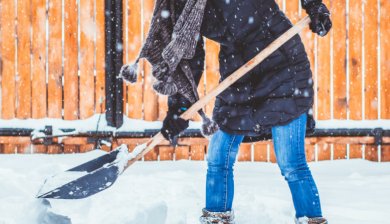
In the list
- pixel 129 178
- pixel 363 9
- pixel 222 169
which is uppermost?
pixel 363 9

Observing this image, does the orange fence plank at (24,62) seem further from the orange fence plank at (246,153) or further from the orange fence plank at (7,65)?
the orange fence plank at (246,153)

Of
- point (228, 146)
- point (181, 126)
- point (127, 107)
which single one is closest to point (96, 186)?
point (181, 126)

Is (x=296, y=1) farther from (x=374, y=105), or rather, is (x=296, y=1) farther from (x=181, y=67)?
(x=181, y=67)

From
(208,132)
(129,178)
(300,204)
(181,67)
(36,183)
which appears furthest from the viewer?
(129,178)

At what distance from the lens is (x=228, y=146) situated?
231 centimetres

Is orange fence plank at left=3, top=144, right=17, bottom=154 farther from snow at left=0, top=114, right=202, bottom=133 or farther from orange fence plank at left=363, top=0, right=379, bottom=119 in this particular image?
orange fence plank at left=363, top=0, right=379, bottom=119

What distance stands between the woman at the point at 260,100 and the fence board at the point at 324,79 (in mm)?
2133

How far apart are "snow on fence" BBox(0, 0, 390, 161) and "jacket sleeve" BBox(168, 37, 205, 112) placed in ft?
5.93

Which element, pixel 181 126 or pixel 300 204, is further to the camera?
pixel 181 126

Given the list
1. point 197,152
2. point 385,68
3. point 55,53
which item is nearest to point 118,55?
point 55,53

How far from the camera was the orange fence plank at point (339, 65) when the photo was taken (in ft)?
14.0

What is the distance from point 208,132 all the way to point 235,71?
431 millimetres

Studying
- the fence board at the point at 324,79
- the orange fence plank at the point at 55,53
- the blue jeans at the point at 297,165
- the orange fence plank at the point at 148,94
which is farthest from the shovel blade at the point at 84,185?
the fence board at the point at 324,79

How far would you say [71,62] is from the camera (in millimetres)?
4328
